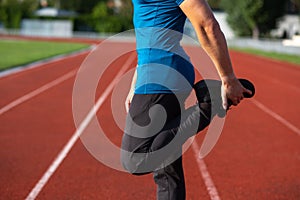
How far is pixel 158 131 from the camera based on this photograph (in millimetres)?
2539

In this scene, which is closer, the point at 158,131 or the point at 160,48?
the point at 160,48

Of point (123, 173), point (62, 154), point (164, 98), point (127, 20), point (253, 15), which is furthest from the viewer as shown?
point (127, 20)

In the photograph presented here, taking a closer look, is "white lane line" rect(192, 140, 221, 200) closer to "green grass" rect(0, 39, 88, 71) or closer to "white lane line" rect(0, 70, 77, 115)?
"white lane line" rect(0, 70, 77, 115)

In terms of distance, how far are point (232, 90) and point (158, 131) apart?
452 mm

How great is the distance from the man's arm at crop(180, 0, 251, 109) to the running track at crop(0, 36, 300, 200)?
6.72ft

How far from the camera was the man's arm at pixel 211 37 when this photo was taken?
2.21 m

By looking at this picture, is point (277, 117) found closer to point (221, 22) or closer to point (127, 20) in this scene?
point (127, 20)

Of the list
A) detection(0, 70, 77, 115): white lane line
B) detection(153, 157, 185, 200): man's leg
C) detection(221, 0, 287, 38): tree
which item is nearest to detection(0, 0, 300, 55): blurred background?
detection(221, 0, 287, 38): tree

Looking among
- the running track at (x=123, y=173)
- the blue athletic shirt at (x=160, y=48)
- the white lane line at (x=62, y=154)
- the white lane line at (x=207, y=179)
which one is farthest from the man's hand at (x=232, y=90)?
the white lane line at (x=62, y=154)

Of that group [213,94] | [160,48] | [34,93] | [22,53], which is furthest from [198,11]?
[22,53]

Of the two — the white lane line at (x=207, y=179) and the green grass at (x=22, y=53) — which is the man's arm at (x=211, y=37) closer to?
the white lane line at (x=207, y=179)

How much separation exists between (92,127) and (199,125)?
203 inches

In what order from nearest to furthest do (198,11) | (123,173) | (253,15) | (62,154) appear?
(198,11) < (123,173) < (62,154) < (253,15)

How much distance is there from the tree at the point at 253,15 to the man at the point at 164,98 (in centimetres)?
4776
